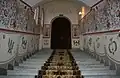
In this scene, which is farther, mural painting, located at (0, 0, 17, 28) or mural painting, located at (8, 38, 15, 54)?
mural painting, located at (8, 38, 15, 54)

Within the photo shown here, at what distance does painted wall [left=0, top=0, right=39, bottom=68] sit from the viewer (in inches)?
190

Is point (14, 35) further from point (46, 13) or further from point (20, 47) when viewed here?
point (46, 13)

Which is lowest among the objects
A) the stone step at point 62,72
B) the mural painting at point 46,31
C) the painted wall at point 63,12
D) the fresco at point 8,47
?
the stone step at point 62,72

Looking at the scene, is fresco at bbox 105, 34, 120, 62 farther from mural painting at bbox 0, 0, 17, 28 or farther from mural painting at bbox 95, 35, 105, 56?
mural painting at bbox 0, 0, 17, 28

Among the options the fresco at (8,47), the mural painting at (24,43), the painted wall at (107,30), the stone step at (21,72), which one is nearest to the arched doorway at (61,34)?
the painted wall at (107,30)

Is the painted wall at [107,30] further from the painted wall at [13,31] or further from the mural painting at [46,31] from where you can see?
the mural painting at [46,31]

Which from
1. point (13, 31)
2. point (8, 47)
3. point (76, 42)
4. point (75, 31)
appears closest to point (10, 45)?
point (8, 47)

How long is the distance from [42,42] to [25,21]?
4998mm

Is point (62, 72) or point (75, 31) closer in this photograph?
point (62, 72)

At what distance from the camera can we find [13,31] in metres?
5.56

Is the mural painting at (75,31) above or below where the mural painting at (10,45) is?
above

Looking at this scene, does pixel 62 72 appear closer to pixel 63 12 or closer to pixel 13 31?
pixel 13 31

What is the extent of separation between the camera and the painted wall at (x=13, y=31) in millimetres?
4820

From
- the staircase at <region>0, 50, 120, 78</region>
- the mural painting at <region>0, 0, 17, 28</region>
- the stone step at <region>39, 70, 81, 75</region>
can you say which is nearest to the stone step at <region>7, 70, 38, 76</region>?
the staircase at <region>0, 50, 120, 78</region>
